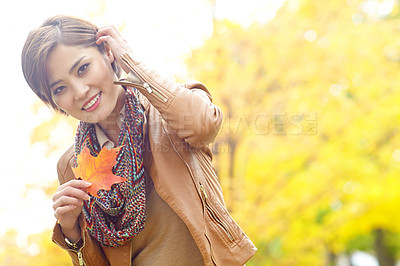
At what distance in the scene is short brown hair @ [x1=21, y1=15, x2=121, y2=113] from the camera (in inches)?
62.6

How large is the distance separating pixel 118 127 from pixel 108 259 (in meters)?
0.60

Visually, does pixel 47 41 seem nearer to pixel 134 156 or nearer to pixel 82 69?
pixel 82 69

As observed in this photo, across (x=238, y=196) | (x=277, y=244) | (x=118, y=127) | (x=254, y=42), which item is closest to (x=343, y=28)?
(x=254, y=42)

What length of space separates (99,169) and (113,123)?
1.15ft

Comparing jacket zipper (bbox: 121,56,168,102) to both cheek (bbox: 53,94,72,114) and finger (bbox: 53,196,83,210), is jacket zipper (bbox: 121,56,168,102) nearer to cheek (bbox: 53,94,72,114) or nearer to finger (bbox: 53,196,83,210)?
cheek (bbox: 53,94,72,114)

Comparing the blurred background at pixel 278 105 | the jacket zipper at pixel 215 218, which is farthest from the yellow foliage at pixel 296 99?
the jacket zipper at pixel 215 218

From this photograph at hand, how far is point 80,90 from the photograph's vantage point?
5.21ft

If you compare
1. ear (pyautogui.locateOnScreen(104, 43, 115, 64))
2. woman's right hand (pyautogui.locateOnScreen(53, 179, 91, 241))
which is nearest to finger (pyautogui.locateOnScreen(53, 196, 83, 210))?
woman's right hand (pyautogui.locateOnScreen(53, 179, 91, 241))

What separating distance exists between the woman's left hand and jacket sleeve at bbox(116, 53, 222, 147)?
2cm

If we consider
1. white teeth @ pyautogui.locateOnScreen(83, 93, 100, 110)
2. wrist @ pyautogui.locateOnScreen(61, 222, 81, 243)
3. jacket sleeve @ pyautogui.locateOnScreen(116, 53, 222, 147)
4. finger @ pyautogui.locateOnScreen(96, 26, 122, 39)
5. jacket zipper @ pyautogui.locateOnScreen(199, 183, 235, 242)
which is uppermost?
finger @ pyautogui.locateOnScreen(96, 26, 122, 39)

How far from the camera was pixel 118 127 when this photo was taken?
1817mm

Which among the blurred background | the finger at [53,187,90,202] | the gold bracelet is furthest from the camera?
the blurred background

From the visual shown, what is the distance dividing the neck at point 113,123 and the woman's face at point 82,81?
0.10m

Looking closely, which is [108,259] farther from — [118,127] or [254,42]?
[254,42]
